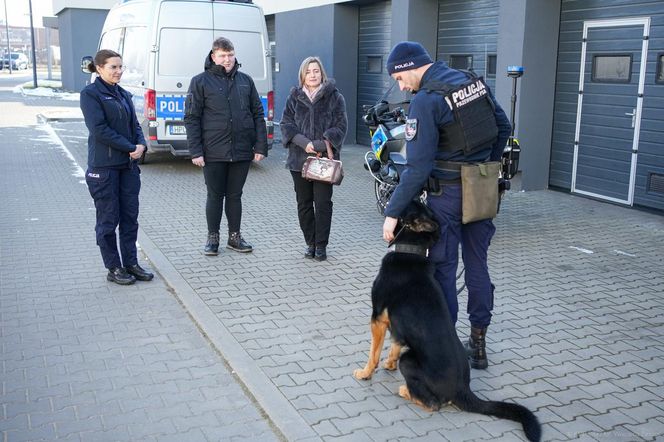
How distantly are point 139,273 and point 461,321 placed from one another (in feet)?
9.21

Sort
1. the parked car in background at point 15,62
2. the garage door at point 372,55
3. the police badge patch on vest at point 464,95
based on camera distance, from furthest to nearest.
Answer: the parked car in background at point 15,62 < the garage door at point 372,55 < the police badge patch on vest at point 464,95

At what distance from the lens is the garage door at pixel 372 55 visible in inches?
575

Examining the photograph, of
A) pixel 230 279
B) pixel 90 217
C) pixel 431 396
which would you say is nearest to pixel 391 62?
pixel 431 396

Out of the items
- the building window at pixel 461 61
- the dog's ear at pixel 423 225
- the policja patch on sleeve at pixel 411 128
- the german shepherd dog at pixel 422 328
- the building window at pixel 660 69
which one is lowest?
the german shepherd dog at pixel 422 328

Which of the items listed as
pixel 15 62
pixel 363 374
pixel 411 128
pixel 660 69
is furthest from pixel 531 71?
pixel 15 62

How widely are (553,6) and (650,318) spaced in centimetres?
599

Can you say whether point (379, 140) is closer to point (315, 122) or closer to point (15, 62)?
point (315, 122)

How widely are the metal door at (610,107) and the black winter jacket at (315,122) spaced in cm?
447

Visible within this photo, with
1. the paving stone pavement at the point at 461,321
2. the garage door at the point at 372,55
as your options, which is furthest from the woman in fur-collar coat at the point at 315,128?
the garage door at the point at 372,55

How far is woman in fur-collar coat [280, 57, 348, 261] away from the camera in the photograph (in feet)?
21.4

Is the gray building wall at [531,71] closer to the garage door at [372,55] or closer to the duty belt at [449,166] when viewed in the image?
the garage door at [372,55]

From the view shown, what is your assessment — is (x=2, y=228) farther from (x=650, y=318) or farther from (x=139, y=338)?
(x=650, y=318)

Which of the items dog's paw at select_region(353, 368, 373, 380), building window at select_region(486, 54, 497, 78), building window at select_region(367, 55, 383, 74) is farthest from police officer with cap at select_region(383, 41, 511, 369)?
building window at select_region(367, 55, 383, 74)

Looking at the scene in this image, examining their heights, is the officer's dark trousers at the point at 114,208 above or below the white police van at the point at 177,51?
below
